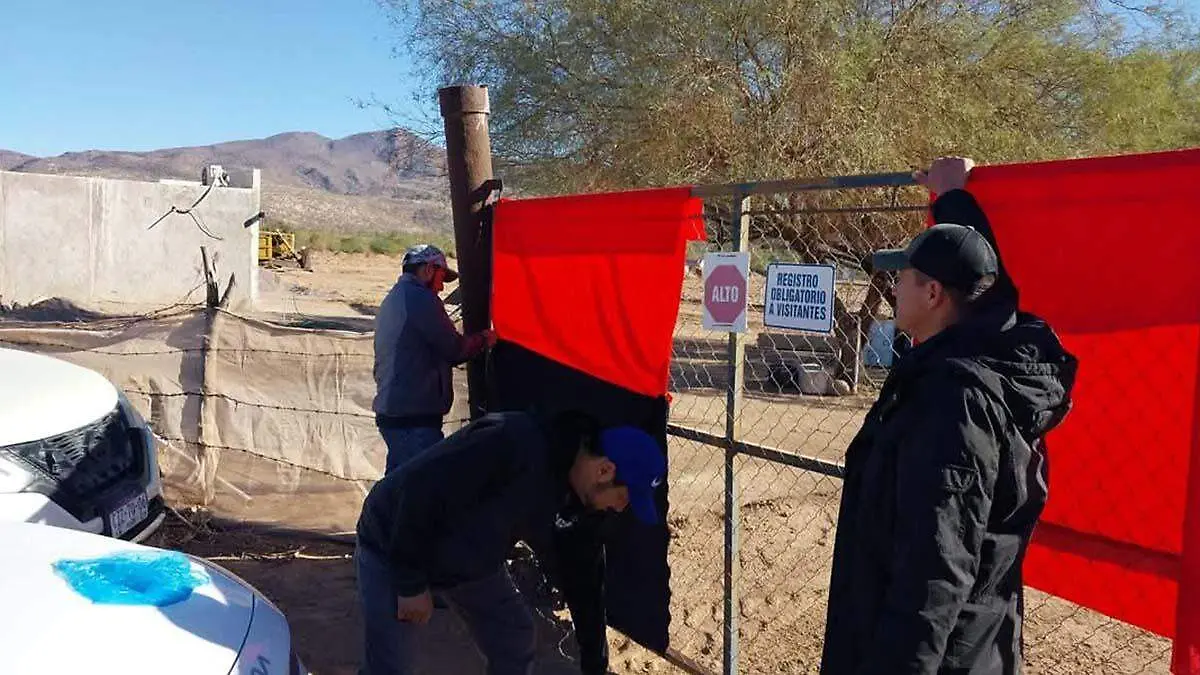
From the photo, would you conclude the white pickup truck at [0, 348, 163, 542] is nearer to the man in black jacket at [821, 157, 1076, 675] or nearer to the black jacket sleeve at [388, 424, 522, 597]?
the black jacket sleeve at [388, 424, 522, 597]

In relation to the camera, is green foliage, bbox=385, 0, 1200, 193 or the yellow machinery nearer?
green foliage, bbox=385, 0, 1200, 193

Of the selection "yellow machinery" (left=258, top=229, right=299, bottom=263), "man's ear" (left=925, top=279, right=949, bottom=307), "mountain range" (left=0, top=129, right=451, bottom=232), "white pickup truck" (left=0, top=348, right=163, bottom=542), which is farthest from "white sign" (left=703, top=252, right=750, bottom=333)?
"yellow machinery" (left=258, top=229, right=299, bottom=263)

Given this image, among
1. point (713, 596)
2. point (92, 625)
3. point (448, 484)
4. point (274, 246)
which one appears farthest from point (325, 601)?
point (274, 246)

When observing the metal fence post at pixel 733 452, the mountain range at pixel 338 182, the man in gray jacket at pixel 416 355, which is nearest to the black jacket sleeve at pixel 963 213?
the metal fence post at pixel 733 452

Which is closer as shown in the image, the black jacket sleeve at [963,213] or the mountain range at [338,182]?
the black jacket sleeve at [963,213]

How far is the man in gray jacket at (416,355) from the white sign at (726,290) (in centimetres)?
169

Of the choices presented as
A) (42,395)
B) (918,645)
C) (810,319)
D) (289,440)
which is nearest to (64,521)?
(42,395)

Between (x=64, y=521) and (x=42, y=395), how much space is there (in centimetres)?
68

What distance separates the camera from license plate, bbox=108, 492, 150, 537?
460 cm

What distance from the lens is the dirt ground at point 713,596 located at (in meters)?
4.72

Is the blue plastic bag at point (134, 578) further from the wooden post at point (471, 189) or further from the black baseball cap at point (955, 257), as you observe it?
the wooden post at point (471, 189)

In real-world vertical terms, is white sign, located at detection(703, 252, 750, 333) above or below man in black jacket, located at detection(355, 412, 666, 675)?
above

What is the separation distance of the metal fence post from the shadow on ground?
115cm

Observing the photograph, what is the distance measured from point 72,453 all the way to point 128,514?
0.44 meters
